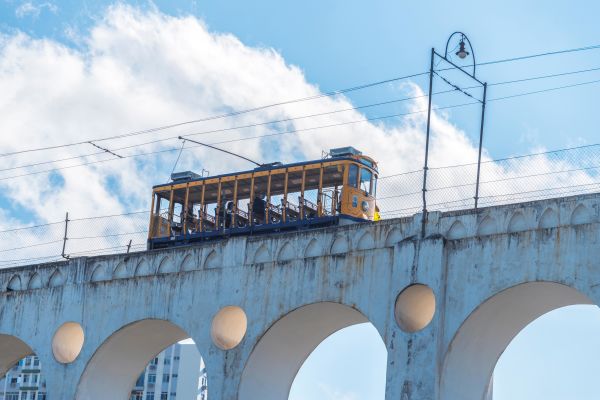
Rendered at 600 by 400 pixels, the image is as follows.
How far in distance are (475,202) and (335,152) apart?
11.0m

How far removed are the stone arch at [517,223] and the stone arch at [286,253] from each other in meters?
6.35

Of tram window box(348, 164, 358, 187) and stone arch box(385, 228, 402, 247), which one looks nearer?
stone arch box(385, 228, 402, 247)

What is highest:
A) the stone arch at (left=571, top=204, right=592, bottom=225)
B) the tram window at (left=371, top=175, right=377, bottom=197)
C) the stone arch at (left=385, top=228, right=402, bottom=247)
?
the tram window at (left=371, top=175, right=377, bottom=197)

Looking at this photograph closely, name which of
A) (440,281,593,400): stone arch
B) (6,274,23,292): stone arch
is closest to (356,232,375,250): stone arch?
(440,281,593,400): stone arch

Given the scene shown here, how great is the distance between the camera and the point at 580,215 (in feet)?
87.8

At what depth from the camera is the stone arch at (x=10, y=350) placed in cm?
3864

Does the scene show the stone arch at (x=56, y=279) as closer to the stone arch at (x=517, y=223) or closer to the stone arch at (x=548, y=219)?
the stone arch at (x=517, y=223)

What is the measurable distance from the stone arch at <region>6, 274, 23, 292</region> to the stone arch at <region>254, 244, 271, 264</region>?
9454 millimetres

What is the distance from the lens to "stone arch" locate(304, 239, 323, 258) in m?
→ 31.2

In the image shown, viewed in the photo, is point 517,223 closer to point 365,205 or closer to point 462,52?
point 462,52

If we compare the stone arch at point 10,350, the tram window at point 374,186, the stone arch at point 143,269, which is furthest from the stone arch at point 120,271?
the tram window at point 374,186

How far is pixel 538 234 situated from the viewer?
27219 mm

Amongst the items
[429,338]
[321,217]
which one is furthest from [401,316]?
[321,217]

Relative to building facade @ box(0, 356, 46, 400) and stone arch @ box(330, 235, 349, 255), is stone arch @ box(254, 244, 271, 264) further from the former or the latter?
building facade @ box(0, 356, 46, 400)
